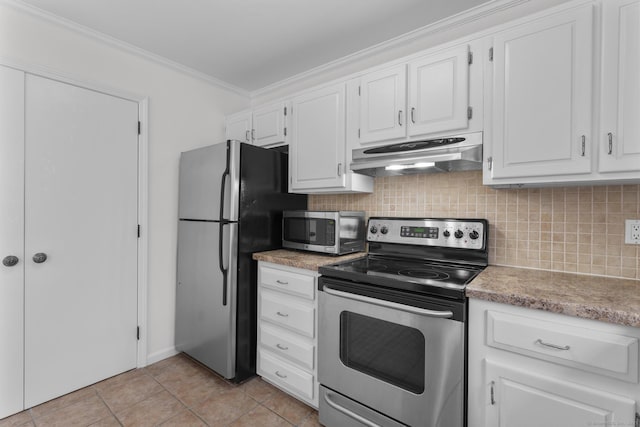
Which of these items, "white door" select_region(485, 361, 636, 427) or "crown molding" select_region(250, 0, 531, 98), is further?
"crown molding" select_region(250, 0, 531, 98)

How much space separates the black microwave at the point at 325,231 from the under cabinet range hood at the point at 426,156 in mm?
380

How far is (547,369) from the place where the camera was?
1.17m

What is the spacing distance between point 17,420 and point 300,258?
197 cm

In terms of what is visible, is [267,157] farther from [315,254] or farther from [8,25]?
[8,25]

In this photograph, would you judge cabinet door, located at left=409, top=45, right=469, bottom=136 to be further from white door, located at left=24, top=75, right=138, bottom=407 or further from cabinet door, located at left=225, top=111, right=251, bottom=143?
white door, located at left=24, top=75, right=138, bottom=407

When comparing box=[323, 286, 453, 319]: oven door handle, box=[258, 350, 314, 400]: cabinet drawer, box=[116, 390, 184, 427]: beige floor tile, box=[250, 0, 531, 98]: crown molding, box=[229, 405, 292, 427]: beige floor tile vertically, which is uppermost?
box=[250, 0, 531, 98]: crown molding

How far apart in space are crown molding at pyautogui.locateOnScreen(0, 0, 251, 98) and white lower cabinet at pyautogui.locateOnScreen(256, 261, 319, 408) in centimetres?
194

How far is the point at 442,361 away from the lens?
136cm

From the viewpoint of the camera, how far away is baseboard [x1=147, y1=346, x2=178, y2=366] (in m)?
2.52

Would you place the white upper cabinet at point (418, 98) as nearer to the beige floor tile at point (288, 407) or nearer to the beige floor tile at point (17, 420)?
the beige floor tile at point (288, 407)

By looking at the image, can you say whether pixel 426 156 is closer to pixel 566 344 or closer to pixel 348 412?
pixel 566 344

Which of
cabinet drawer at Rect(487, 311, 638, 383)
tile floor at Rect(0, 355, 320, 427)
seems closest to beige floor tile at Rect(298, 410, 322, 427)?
tile floor at Rect(0, 355, 320, 427)

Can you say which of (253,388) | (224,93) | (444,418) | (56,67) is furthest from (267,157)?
(444,418)

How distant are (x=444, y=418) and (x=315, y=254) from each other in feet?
4.10
